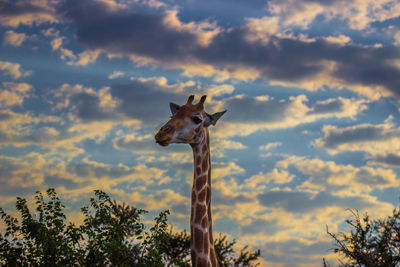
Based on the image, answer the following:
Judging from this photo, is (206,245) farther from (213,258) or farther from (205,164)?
(205,164)

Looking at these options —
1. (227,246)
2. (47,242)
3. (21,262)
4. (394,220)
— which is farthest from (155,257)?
(227,246)

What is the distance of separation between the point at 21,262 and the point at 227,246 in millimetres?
17616

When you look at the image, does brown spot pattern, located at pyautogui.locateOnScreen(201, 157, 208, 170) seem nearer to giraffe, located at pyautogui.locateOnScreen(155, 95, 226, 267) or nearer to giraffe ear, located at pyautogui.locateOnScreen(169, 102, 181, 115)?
giraffe, located at pyautogui.locateOnScreen(155, 95, 226, 267)

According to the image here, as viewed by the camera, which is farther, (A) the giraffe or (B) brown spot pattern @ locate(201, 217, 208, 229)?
(B) brown spot pattern @ locate(201, 217, 208, 229)

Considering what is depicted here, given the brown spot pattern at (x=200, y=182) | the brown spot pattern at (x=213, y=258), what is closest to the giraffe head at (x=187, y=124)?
the brown spot pattern at (x=200, y=182)

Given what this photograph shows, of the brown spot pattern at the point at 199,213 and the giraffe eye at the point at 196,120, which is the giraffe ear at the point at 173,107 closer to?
the giraffe eye at the point at 196,120

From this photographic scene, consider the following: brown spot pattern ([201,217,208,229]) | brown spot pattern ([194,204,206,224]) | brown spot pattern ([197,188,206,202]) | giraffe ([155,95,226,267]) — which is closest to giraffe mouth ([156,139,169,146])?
giraffe ([155,95,226,267])

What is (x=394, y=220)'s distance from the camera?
1930 cm

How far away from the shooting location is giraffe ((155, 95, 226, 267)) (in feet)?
41.5

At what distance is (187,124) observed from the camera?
43.0 ft

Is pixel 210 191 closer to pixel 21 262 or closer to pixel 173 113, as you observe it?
pixel 173 113

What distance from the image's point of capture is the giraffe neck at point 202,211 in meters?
12.7

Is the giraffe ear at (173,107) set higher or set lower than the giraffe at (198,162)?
higher

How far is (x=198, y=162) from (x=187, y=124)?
40.9 inches
